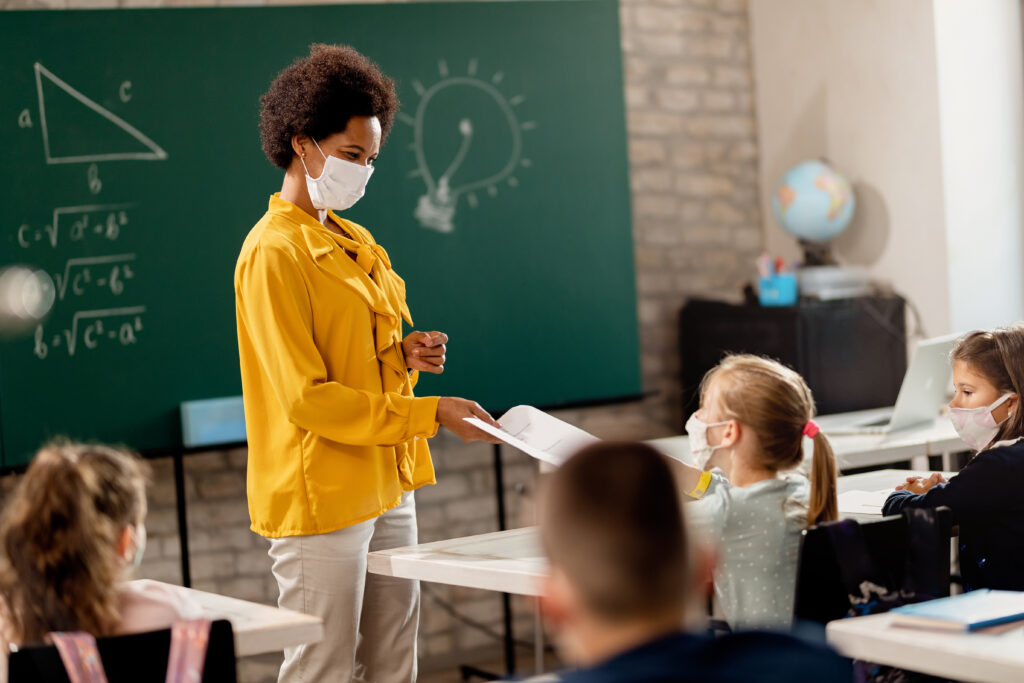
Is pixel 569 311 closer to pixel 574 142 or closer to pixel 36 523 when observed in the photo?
pixel 574 142

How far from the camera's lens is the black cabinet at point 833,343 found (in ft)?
14.9

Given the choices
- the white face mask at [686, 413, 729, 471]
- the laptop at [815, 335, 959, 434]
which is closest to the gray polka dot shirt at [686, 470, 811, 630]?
the white face mask at [686, 413, 729, 471]

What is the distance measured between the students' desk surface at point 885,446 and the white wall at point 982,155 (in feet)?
3.41

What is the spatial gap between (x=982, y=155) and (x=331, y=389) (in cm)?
332

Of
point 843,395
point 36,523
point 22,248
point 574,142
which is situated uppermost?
point 574,142

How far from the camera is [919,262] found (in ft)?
15.4

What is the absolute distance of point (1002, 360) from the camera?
2717mm

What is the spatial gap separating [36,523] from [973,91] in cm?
401

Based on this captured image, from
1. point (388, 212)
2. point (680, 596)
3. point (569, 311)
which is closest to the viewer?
point (680, 596)

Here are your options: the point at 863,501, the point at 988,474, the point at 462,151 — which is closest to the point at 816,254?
the point at 462,151

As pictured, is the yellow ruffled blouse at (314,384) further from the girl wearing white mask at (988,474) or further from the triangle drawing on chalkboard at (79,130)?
the triangle drawing on chalkboard at (79,130)

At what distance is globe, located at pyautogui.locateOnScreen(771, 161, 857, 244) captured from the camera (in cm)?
477

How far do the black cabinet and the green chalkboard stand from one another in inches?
17.3

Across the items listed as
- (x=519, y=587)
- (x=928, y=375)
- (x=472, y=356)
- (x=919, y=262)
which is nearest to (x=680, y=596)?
(x=519, y=587)
